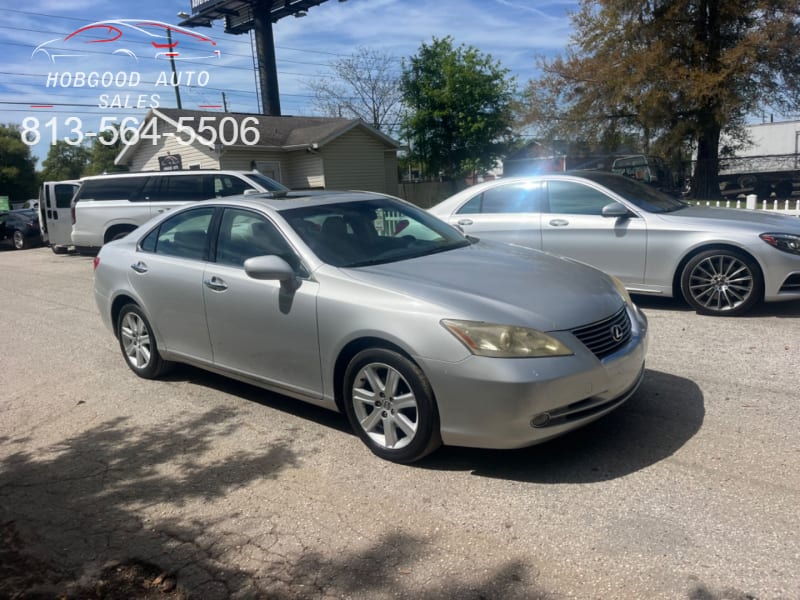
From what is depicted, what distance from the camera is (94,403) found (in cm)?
542

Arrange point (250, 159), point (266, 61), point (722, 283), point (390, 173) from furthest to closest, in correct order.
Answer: point (266, 61) → point (390, 173) → point (250, 159) → point (722, 283)

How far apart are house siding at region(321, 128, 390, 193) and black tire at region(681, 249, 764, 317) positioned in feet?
67.8

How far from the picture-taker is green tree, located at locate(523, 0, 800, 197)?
68.7 ft

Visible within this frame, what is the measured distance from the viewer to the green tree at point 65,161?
65250 millimetres

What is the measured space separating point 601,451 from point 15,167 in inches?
2395

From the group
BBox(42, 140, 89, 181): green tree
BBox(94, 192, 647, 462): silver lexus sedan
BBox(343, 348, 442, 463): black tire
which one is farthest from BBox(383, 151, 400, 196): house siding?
BBox(42, 140, 89, 181): green tree

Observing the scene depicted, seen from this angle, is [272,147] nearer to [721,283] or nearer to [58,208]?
[58,208]

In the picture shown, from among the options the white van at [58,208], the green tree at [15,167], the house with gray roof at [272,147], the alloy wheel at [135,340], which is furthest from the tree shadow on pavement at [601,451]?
the green tree at [15,167]

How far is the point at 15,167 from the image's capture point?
54125 millimetres

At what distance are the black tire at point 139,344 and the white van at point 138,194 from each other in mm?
7097

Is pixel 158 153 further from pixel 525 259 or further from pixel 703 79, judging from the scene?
pixel 525 259

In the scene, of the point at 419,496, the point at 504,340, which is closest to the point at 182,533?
the point at 419,496

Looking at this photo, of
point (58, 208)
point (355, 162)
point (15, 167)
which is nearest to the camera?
point (58, 208)

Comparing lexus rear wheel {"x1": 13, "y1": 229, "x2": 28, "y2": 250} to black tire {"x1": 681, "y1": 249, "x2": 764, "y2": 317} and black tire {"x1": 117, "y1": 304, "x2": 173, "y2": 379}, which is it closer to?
black tire {"x1": 117, "y1": 304, "x2": 173, "y2": 379}
